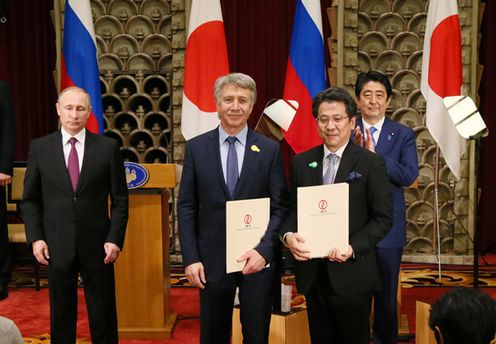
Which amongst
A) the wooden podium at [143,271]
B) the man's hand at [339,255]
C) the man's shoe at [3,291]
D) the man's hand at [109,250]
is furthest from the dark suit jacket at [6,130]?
the man's hand at [339,255]

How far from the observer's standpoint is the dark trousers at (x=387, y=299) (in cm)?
333

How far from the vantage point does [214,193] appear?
2654 millimetres

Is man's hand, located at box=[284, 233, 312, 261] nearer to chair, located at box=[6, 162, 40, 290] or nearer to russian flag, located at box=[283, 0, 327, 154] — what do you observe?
russian flag, located at box=[283, 0, 327, 154]

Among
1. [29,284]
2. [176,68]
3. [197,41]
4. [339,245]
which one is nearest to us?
[339,245]

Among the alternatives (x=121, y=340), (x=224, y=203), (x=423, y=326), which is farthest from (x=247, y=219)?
(x=121, y=340)

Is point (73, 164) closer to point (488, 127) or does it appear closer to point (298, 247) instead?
point (298, 247)

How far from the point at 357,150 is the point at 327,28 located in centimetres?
420

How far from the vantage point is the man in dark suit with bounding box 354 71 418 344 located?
3332 mm

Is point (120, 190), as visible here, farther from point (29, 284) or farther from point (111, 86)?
point (111, 86)

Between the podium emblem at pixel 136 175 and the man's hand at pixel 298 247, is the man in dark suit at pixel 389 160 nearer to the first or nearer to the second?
the man's hand at pixel 298 247

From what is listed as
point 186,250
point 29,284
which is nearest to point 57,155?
point 186,250

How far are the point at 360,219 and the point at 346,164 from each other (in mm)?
226

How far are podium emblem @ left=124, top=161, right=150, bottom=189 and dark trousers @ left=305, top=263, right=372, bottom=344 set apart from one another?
173 centimetres

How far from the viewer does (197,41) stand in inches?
189
